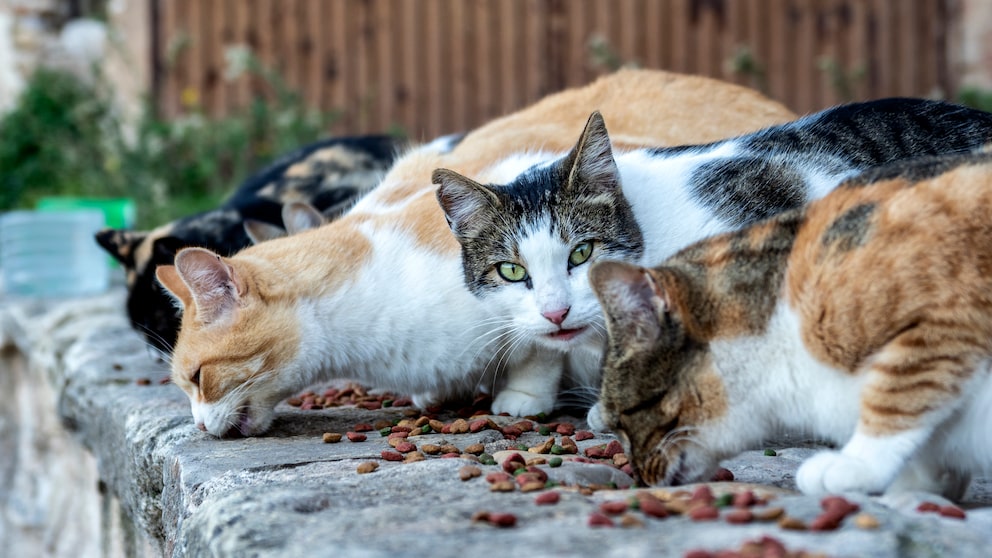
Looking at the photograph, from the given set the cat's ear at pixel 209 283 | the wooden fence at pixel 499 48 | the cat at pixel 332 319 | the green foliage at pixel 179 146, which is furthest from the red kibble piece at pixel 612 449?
the wooden fence at pixel 499 48

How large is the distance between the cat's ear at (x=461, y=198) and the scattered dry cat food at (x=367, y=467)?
2.63 ft

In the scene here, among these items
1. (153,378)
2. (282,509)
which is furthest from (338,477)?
(153,378)

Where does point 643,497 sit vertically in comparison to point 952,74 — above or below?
below

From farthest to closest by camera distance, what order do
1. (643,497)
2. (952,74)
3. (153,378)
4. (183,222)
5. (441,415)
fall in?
(952,74) < (183,222) < (153,378) < (441,415) < (643,497)

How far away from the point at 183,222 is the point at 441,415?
2192 millimetres

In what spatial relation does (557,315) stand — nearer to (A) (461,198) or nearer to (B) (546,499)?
(A) (461,198)

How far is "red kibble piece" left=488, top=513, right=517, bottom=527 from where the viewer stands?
5.89 ft

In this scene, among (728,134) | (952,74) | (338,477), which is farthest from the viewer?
(952,74)

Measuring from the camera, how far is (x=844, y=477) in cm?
190

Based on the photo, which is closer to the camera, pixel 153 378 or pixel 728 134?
pixel 728 134

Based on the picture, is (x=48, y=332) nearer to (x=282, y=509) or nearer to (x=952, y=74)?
(x=282, y=509)

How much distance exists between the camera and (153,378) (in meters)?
4.06

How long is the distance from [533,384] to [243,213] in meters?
2.14

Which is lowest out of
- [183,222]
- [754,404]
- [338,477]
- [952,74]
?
[338,477]
